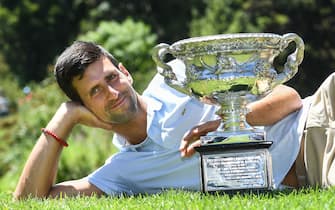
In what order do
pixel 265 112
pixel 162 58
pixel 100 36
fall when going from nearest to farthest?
1. pixel 162 58
2. pixel 265 112
3. pixel 100 36

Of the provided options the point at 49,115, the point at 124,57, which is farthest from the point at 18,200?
the point at 124,57

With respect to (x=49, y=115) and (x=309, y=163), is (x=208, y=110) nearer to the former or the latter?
(x=309, y=163)

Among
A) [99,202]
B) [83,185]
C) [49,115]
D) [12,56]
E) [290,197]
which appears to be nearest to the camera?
[290,197]

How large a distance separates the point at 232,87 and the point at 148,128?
661 millimetres

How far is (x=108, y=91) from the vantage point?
3.96m

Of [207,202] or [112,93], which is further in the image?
[112,93]

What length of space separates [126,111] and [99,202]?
59 cm

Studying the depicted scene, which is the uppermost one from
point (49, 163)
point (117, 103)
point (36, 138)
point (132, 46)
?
point (117, 103)

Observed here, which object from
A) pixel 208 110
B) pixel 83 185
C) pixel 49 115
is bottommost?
pixel 49 115

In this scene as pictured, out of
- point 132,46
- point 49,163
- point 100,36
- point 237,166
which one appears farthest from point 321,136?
point 100,36

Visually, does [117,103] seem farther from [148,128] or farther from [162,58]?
[162,58]

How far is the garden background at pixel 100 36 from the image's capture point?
10.0 metres

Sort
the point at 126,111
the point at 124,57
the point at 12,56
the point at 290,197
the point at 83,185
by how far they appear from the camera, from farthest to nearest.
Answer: the point at 12,56 → the point at 124,57 → the point at 83,185 → the point at 126,111 → the point at 290,197

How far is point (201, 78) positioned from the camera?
144 inches
